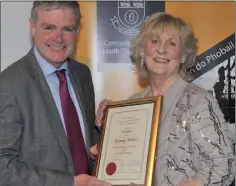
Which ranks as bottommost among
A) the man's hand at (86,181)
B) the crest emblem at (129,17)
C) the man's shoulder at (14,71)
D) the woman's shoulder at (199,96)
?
the man's hand at (86,181)

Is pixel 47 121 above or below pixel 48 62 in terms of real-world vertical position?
below

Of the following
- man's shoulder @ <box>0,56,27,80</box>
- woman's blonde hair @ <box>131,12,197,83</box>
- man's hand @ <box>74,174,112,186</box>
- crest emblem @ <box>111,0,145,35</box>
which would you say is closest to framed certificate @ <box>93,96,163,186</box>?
man's hand @ <box>74,174,112,186</box>

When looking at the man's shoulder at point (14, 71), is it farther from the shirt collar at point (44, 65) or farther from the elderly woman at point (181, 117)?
the elderly woman at point (181, 117)

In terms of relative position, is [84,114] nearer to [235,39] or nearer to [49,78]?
[49,78]

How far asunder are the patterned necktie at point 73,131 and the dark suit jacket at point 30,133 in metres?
0.07

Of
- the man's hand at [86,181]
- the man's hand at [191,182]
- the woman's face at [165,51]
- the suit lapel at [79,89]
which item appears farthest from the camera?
the suit lapel at [79,89]

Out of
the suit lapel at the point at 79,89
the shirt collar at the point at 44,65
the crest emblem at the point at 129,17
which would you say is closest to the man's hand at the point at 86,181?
the suit lapel at the point at 79,89

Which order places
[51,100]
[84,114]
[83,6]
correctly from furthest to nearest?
1. [83,6]
2. [84,114]
3. [51,100]

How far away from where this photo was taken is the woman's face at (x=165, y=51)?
2078 millimetres

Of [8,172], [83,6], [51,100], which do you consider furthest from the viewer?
[83,6]

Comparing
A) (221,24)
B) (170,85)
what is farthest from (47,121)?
(221,24)

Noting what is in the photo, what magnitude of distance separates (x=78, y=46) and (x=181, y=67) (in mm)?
766

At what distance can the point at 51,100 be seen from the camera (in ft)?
6.79

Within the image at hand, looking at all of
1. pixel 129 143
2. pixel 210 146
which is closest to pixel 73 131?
pixel 129 143
